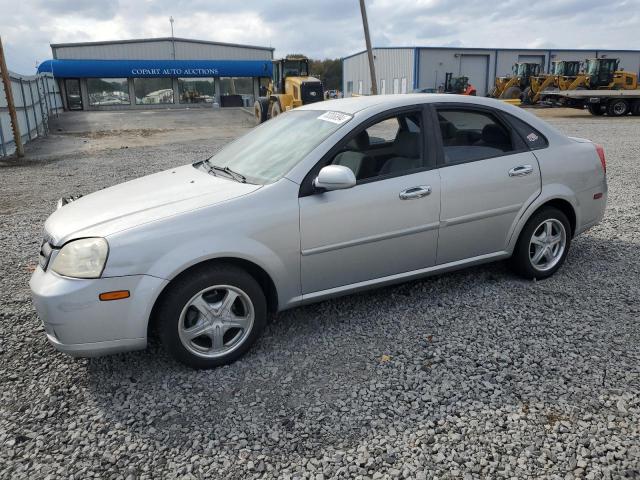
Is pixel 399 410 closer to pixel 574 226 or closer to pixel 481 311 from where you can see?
pixel 481 311

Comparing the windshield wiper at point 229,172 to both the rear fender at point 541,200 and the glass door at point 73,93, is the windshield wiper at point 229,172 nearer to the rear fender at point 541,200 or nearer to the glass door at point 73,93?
the rear fender at point 541,200

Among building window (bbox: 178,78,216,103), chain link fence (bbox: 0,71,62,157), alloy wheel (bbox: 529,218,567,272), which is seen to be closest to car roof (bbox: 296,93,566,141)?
alloy wheel (bbox: 529,218,567,272)

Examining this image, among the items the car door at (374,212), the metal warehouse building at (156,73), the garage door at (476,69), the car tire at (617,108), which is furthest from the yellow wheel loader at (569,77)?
the car door at (374,212)

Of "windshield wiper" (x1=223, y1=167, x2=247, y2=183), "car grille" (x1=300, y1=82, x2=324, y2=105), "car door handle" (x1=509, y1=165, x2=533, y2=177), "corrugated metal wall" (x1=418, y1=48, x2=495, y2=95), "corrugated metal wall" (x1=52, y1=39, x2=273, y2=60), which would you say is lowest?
"car door handle" (x1=509, y1=165, x2=533, y2=177)

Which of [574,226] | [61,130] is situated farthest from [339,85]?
[574,226]

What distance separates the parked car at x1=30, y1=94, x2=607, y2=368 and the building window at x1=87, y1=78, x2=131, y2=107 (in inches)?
1593

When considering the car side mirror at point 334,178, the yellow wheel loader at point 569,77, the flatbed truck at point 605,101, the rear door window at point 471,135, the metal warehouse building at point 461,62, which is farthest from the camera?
the metal warehouse building at point 461,62

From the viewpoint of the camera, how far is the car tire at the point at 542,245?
4.32 metres

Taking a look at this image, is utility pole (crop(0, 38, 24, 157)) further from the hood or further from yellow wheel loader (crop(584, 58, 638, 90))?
yellow wheel loader (crop(584, 58, 638, 90))

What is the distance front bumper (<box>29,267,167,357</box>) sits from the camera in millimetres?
2830

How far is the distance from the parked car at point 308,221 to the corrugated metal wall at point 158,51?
4233 centimetres

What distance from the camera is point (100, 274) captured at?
2.83 meters

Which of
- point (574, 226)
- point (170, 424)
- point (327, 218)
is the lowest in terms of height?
point (170, 424)

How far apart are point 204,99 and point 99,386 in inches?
1675
